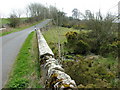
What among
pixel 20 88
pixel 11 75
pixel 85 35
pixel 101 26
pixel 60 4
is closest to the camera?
pixel 20 88

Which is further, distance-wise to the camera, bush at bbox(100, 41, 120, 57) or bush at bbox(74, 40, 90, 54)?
bush at bbox(74, 40, 90, 54)

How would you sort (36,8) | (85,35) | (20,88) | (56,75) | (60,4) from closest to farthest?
(56,75)
(20,88)
(60,4)
(85,35)
(36,8)

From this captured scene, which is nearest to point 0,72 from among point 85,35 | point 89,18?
point 85,35

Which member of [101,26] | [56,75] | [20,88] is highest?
[101,26]

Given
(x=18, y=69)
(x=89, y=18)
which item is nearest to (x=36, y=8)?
(x=89, y=18)

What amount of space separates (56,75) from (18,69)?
2.83m

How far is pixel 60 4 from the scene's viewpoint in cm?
Answer: 834

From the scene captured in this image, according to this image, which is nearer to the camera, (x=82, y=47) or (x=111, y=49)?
(x=111, y=49)

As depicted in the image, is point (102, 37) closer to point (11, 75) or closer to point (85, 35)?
point (85, 35)

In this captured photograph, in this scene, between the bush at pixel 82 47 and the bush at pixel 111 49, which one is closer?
the bush at pixel 111 49

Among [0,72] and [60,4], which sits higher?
[60,4]

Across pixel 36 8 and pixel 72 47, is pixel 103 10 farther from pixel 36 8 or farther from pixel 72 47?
pixel 36 8

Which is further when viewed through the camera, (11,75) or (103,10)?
(103,10)

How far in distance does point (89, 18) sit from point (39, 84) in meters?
9.34
